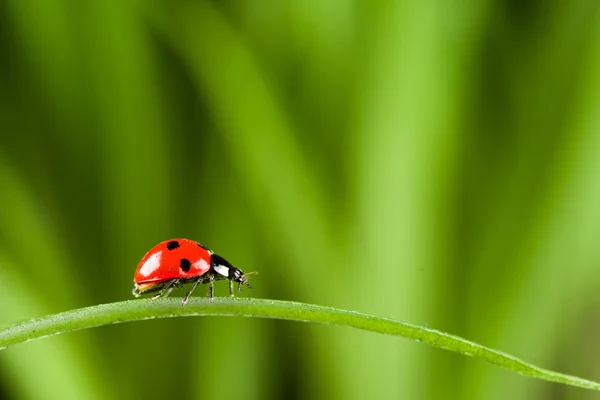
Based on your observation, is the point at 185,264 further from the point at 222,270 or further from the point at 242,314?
the point at 242,314

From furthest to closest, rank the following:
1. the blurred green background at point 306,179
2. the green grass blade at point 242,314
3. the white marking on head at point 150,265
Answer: the blurred green background at point 306,179 → the white marking on head at point 150,265 → the green grass blade at point 242,314

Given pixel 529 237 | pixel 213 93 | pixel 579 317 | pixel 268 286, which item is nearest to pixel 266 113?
pixel 213 93

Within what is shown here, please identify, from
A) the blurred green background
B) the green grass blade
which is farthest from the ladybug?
the blurred green background

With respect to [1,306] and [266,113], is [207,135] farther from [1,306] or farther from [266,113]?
[1,306]

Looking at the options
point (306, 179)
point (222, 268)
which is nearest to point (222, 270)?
point (222, 268)

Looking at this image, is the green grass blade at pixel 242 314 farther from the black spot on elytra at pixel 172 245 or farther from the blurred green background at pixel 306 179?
the blurred green background at pixel 306 179

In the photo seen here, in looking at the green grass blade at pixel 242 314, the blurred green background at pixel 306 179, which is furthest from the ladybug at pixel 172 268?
the blurred green background at pixel 306 179
